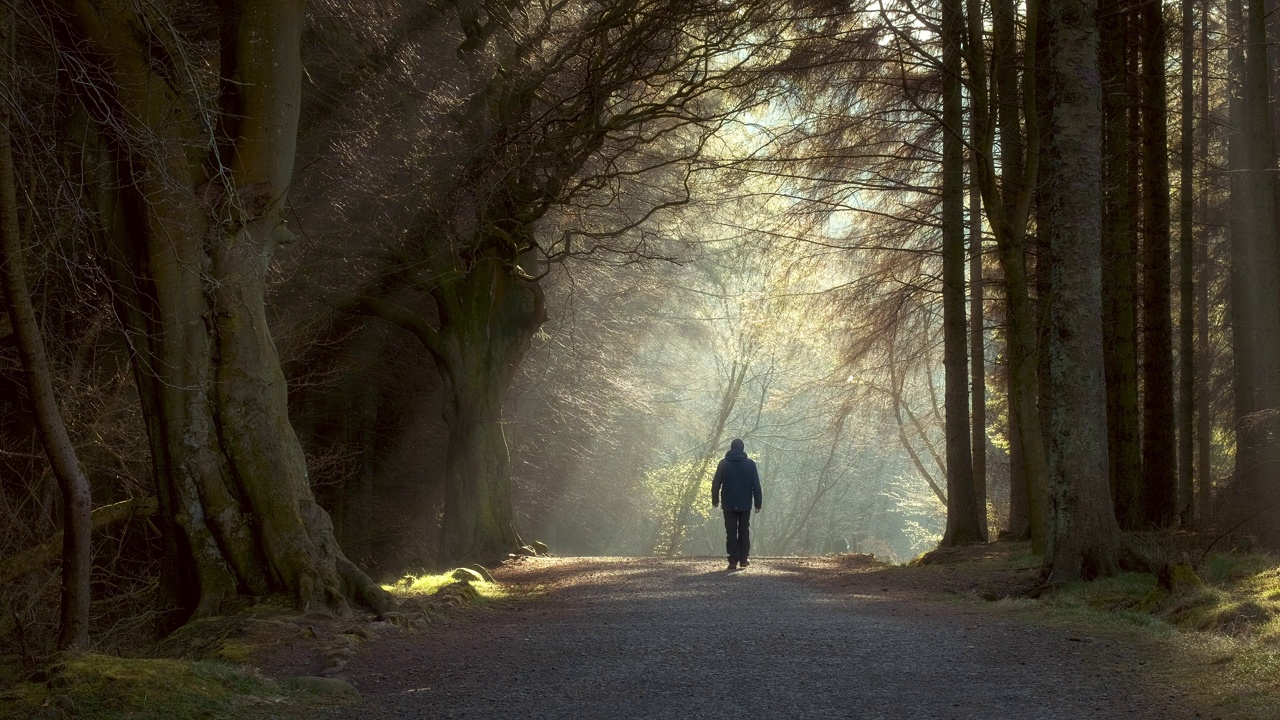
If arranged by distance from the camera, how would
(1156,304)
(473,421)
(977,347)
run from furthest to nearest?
(977,347) < (473,421) < (1156,304)

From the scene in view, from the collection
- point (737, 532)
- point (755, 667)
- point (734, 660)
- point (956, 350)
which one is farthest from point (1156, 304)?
point (755, 667)

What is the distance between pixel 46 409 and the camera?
5902 mm

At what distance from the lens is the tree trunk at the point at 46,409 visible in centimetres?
579

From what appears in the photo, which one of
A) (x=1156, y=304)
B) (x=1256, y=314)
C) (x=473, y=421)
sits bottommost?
(x=473, y=421)

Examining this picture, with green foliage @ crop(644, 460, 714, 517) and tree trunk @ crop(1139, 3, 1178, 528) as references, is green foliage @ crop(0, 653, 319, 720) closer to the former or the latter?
tree trunk @ crop(1139, 3, 1178, 528)

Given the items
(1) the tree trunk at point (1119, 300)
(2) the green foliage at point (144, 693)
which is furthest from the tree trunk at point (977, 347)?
(2) the green foliage at point (144, 693)

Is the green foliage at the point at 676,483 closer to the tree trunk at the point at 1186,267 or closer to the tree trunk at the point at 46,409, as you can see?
the tree trunk at the point at 1186,267

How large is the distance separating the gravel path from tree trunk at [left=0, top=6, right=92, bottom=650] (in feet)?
5.45

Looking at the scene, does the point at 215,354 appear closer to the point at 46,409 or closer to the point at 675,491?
the point at 46,409

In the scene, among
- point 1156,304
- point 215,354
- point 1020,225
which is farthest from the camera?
point 1156,304

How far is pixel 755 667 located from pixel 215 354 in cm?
521

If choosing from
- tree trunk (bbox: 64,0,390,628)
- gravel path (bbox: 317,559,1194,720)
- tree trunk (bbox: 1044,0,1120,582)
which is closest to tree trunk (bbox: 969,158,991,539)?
tree trunk (bbox: 1044,0,1120,582)

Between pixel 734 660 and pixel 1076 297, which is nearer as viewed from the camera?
pixel 734 660

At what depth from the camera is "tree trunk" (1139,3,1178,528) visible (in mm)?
13875
